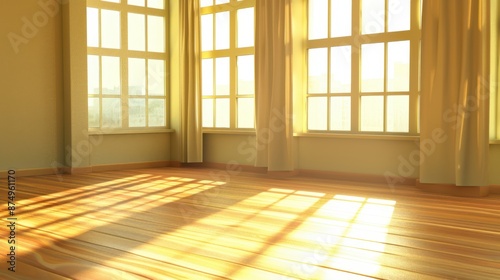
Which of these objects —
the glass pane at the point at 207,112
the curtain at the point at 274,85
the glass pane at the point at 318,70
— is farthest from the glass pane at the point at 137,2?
the glass pane at the point at 318,70

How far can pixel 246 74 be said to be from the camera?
8281 millimetres

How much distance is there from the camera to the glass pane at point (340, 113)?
23.5 feet

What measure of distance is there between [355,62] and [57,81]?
4294 millimetres

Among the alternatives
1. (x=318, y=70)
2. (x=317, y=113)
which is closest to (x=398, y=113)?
(x=317, y=113)

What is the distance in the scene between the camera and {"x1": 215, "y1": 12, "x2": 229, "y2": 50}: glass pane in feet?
27.9

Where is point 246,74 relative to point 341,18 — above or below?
below

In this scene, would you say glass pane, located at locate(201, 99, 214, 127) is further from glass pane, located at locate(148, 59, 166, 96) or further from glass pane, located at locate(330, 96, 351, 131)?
glass pane, located at locate(330, 96, 351, 131)

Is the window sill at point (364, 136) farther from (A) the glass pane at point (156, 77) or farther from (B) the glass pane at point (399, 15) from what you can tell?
(A) the glass pane at point (156, 77)

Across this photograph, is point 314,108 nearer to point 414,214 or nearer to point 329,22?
point 329,22

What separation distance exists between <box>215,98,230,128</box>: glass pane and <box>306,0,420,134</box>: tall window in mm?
1536

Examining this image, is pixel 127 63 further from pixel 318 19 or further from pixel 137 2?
pixel 318 19

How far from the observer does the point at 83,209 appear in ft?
16.6

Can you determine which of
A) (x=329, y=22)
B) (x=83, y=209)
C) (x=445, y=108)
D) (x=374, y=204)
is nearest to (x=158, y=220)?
(x=83, y=209)

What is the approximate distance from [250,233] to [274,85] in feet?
12.2
